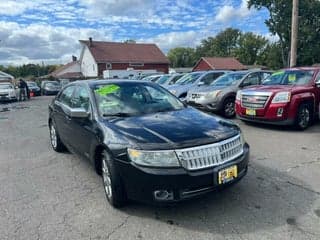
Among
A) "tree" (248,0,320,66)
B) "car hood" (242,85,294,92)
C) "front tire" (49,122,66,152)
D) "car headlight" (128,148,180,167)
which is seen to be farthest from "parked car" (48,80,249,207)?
"tree" (248,0,320,66)

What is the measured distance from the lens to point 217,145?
3357 mm

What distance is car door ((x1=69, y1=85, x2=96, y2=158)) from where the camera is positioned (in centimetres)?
426

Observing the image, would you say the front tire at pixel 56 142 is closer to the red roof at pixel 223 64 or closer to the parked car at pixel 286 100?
the parked car at pixel 286 100

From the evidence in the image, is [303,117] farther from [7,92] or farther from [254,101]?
[7,92]

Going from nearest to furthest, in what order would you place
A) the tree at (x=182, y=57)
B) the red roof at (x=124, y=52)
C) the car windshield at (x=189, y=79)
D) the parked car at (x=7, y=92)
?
1. the car windshield at (x=189, y=79)
2. the parked car at (x=7, y=92)
3. the red roof at (x=124, y=52)
4. the tree at (x=182, y=57)

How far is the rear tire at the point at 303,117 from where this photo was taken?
7719 millimetres

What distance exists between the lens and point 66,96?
591cm

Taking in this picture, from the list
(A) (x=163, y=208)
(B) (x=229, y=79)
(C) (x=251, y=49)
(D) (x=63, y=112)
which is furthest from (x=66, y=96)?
(C) (x=251, y=49)

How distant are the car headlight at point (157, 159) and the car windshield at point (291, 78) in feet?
20.7

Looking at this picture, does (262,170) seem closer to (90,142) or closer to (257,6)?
(90,142)

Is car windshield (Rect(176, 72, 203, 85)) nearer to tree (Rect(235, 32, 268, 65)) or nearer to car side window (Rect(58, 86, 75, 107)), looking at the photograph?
car side window (Rect(58, 86, 75, 107))

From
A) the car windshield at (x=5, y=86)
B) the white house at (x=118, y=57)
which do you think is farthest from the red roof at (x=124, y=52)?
the car windshield at (x=5, y=86)

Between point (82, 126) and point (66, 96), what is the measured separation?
1.64 metres

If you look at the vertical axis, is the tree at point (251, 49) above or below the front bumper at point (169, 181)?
above
